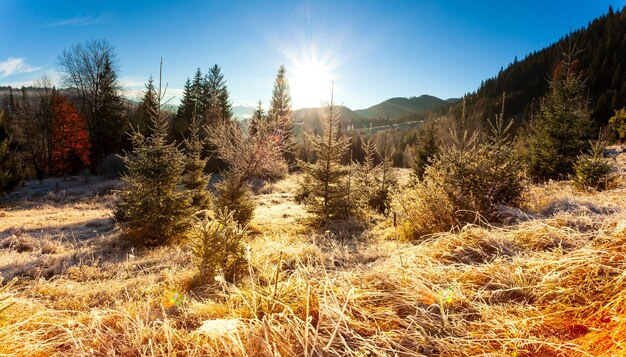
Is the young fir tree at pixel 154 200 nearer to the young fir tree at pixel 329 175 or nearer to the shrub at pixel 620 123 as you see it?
the young fir tree at pixel 329 175

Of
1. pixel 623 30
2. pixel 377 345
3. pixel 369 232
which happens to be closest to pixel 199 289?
pixel 377 345

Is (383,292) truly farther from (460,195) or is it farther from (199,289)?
(460,195)

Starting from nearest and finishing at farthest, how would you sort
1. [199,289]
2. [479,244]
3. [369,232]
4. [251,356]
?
[251,356], [479,244], [199,289], [369,232]

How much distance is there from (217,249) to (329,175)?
674 centimetres

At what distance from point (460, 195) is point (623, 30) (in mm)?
111931

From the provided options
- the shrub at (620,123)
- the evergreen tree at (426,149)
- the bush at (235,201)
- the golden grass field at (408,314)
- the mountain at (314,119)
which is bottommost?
the bush at (235,201)

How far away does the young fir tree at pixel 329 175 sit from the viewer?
32.5 feet

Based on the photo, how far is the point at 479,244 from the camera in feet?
9.45

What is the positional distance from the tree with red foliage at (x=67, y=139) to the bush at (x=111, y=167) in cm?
501

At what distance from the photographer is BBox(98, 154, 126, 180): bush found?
25.7 metres

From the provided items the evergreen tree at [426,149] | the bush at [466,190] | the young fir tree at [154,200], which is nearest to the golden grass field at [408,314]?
the bush at [466,190]

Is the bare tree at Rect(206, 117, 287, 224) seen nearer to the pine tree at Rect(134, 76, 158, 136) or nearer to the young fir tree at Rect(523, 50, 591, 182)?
the pine tree at Rect(134, 76, 158, 136)

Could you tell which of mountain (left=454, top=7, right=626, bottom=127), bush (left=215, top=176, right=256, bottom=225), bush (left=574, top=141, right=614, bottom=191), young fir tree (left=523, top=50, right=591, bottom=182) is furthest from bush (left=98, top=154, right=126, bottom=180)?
mountain (left=454, top=7, right=626, bottom=127)

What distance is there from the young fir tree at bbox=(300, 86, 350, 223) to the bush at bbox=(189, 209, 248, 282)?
6.03 m
